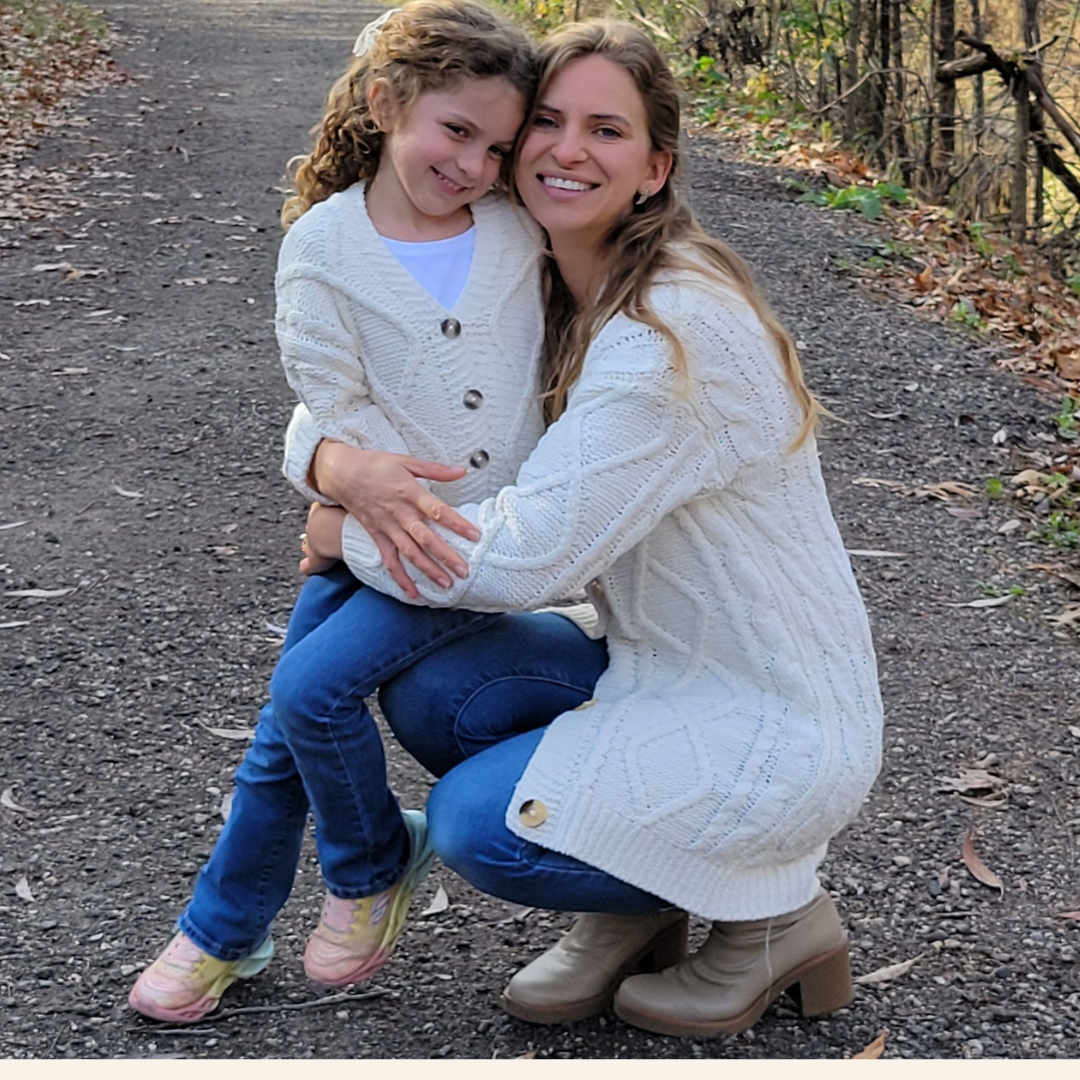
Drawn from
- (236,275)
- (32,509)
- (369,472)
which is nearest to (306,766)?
(369,472)

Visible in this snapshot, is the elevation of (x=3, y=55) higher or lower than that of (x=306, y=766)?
lower

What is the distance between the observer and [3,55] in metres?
12.9

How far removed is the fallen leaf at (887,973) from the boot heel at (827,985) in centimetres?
12

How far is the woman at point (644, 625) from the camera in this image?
7.91 feet

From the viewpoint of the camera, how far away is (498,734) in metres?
2.63

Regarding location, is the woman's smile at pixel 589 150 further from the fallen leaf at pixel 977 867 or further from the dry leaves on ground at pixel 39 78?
the dry leaves on ground at pixel 39 78

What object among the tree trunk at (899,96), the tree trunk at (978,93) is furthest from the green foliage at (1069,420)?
the tree trunk at (899,96)

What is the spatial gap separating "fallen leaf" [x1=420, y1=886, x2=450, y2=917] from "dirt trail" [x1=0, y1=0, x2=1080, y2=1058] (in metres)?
0.02

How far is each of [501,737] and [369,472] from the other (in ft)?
1.64

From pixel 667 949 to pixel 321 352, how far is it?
1.20m

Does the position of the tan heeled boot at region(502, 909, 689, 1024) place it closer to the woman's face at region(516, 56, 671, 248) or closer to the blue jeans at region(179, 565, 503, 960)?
the blue jeans at region(179, 565, 503, 960)

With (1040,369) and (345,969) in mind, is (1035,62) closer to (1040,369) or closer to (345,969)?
(1040,369)

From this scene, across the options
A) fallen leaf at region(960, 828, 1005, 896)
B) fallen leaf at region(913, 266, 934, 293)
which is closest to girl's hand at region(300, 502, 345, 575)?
fallen leaf at region(960, 828, 1005, 896)

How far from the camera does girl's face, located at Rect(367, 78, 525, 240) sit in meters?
2.59
